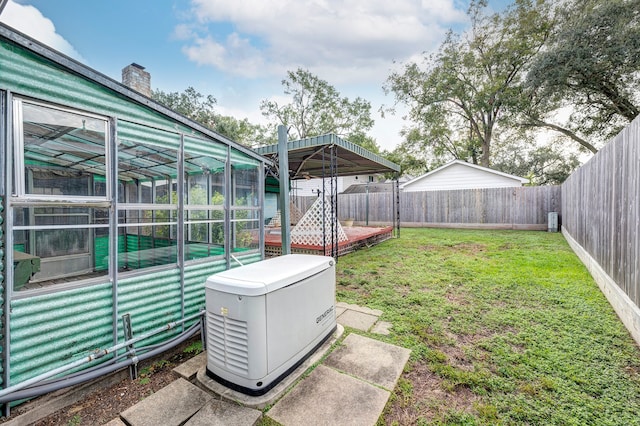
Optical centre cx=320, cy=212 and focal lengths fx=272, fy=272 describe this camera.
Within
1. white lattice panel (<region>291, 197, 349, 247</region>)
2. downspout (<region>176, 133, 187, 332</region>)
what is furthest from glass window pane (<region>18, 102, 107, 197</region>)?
white lattice panel (<region>291, 197, 349, 247</region>)

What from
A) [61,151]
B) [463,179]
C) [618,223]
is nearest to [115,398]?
[61,151]

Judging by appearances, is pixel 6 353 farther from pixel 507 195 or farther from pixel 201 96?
pixel 201 96

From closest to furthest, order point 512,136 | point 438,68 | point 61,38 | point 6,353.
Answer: point 6,353, point 61,38, point 438,68, point 512,136

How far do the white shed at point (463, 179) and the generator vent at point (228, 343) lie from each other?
15.5 m

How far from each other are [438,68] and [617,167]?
17.4 meters

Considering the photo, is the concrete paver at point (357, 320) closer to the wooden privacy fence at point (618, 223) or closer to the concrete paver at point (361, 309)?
the concrete paver at point (361, 309)

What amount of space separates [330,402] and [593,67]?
666 inches

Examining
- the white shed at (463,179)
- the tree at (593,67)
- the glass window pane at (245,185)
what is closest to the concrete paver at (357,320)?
the glass window pane at (245,185)

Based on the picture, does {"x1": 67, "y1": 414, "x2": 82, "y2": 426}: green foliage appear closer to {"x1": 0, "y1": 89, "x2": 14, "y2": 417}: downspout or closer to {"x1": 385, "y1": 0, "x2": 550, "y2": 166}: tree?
{"x1": 0, "y1": 89, "x2": 14, "y2": 417}: downspout

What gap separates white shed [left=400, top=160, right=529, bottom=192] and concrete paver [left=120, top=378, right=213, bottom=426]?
51.6ft

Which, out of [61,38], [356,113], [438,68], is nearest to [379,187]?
[356,113]

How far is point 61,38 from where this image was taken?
6.50 m

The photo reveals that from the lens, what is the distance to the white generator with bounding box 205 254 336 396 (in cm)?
180

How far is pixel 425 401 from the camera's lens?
1874mm
